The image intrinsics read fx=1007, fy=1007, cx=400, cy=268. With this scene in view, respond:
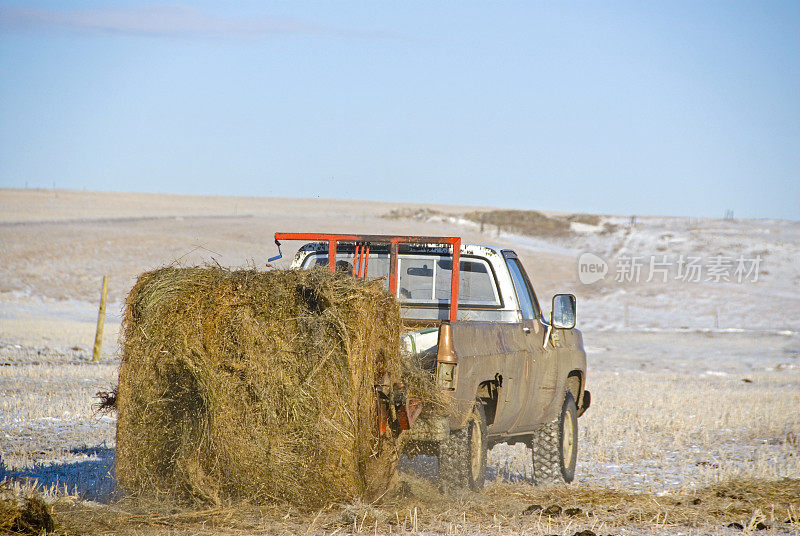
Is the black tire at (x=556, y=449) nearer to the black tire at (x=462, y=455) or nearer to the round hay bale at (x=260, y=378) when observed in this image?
the black tire at (x=462, y=455)

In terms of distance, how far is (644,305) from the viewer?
4162 cm

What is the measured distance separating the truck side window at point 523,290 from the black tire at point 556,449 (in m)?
1.08

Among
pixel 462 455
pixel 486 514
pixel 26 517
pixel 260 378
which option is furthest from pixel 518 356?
pixel 26 517

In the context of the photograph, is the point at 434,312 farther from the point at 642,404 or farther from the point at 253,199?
the point at 253,199

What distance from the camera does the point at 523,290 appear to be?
8688mm

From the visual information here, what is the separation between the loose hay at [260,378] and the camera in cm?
615

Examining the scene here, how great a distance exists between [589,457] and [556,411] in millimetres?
1645

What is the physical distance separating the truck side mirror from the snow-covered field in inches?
56.4

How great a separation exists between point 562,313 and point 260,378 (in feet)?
11.2

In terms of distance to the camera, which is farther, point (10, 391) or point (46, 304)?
point (46, 304)

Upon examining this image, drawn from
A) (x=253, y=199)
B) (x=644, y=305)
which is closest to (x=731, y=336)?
(x=644, y=305)

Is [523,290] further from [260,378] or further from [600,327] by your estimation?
[600,327]

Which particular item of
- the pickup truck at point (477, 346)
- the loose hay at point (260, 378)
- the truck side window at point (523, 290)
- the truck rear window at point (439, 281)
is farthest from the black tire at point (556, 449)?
the loose hay at point (260, 378)

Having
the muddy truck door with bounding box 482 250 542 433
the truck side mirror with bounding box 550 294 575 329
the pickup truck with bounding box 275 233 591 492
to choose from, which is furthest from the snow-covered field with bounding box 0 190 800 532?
the truck side mirror with bounding box 550 294 575 329
